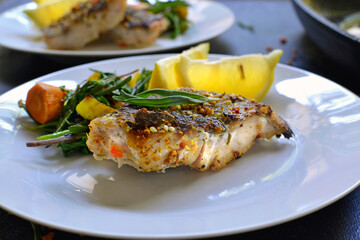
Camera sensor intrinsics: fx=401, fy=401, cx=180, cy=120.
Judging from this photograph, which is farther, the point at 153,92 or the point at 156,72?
the point at 156,72

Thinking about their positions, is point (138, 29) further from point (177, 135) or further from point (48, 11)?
point (177, 135)

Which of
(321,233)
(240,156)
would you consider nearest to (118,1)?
(240,156)

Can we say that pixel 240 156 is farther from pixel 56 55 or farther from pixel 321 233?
pixel 56 55

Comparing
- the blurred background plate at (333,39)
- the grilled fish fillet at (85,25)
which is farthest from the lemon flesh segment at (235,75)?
the grilled fish fillet at (85,25)

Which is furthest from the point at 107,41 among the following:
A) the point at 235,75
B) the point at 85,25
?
the point at 235,75

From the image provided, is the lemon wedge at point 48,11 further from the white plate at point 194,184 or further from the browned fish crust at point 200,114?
the browned fish crust at point 200,114

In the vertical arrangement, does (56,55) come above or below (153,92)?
below
